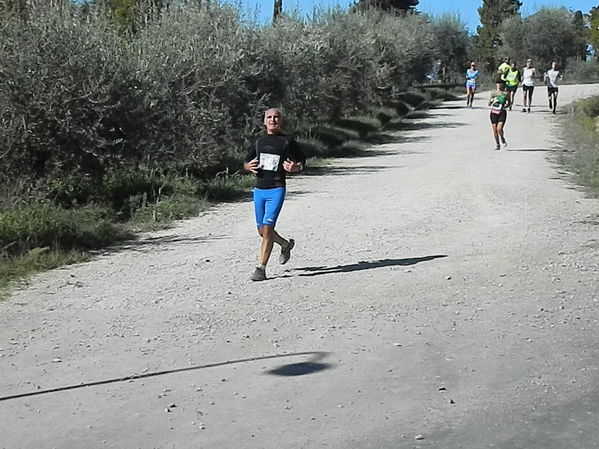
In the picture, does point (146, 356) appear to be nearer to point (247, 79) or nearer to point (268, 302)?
point (268, 302)

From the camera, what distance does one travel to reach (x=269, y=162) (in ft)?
29.3

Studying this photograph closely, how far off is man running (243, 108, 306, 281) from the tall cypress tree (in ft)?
188

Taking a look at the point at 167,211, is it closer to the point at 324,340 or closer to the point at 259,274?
the point at 259,274

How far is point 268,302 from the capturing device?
8055mm

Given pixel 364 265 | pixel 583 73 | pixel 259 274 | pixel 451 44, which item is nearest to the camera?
pixel 259 274

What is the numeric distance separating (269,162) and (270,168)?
2.3 inches

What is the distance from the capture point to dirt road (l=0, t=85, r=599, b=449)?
5.17 metres

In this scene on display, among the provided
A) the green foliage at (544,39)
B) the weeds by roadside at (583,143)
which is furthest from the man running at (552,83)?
the green foliage at (544,39)

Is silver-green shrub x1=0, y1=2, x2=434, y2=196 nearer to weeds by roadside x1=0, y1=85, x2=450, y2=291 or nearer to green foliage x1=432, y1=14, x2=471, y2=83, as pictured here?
weeds by roadside x1=0, y1=85, x2=450, y2=291

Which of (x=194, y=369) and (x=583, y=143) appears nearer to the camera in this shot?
(x=194, y=369)

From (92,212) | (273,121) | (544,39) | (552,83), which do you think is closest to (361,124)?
(552,83)

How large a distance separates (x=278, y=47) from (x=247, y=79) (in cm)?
263

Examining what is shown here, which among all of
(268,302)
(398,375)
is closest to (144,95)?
(268,302)

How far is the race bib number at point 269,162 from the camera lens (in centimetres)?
892
